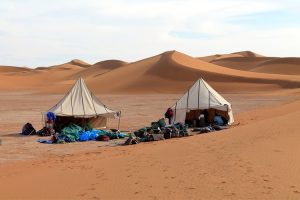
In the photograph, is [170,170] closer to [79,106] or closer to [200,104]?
[200,104]

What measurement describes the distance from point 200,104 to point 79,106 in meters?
5.72

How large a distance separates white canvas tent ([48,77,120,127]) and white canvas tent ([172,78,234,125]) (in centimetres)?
305

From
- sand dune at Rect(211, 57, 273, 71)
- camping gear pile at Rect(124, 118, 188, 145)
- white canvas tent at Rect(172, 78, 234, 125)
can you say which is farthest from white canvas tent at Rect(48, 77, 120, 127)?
sand dune at Rect(211, 57, 273, 71)

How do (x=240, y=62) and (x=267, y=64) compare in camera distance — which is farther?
(x=240, y=62)

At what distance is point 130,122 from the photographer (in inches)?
1074

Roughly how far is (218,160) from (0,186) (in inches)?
201

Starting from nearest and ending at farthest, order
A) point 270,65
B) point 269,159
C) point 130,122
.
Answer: point 269,159
point 130,122
point 270,65

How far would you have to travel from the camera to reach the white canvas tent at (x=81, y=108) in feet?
74.3

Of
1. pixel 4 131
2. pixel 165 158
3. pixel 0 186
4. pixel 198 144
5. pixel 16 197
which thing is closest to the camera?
pixel 16 197

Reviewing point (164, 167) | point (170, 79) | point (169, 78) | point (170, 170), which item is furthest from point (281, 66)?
point (170, 170)

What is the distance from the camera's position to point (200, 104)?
76.1ft

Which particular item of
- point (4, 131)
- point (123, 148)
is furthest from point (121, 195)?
point (4, 131)

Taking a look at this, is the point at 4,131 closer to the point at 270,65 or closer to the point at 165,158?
the point at 165,158

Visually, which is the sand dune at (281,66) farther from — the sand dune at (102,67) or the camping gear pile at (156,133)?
the camping gear pile at (156,133)
